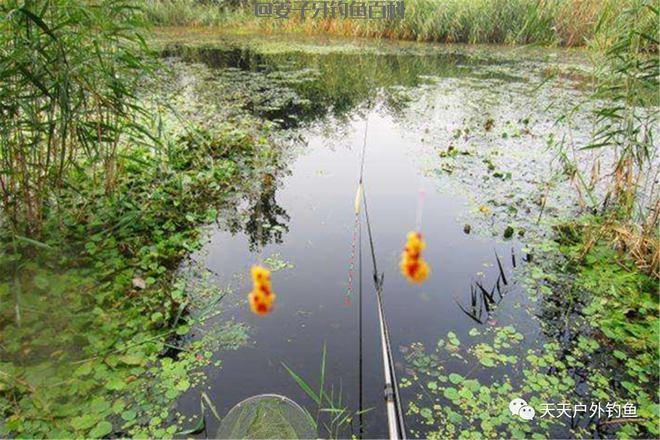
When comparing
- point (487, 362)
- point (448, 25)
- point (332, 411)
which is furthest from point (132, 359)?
point (448, 25)

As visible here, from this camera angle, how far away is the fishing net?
1.98 meters

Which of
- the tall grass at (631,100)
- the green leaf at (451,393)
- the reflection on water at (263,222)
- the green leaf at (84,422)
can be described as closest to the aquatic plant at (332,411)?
the green leaf at (451,393)

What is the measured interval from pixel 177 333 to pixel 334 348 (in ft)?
3.09

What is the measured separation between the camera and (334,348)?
2.63m

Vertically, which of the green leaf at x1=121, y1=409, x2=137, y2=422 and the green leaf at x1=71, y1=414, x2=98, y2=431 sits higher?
the green leaf at x1=71, y1=414, x2=98, y2=431

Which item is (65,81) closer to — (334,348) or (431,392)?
(334,348)

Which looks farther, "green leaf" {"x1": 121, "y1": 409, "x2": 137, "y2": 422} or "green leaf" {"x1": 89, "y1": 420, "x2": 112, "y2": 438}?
"green leaf" {"x1": 121, "y1": 409, "x2": 137, "y2": 422}

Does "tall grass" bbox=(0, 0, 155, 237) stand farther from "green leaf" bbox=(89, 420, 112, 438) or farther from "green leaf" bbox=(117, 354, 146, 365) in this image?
"green leaf" bbox=(89, 420, 112, 438)

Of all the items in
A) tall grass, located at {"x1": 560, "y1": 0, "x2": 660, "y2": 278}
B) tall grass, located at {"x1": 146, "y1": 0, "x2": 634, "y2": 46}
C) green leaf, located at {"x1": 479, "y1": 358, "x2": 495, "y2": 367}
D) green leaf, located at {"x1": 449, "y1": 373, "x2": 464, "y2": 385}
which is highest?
tall grass, located at {"x1": 146, "y1": 0, "x2": 634, "y2": 46}

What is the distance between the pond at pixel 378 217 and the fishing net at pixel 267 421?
17 centimetres

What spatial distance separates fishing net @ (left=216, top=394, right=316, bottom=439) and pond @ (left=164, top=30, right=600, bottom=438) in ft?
0.55

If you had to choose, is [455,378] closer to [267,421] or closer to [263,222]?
[267,421]

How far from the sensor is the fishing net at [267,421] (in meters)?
1.98

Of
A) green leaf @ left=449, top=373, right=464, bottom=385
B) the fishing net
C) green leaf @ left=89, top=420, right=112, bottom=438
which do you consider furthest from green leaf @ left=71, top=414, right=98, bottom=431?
green leaf @ left=449, top=373, right=464, bottom=385
